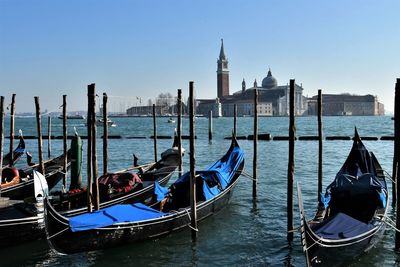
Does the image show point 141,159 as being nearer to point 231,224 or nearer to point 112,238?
point 231,224

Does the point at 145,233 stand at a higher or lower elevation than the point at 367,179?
lower

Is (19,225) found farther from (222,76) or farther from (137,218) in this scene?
(222,76)

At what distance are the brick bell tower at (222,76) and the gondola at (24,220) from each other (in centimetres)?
11333

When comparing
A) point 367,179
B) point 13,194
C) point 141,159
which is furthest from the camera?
point 141,159

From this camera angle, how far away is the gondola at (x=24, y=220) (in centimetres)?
671

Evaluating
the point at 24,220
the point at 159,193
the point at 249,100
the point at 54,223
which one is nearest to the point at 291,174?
the point at 159,193

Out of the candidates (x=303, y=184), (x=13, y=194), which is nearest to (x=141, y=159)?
(x=303, y=184)

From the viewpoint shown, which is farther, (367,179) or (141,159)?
(141,159)

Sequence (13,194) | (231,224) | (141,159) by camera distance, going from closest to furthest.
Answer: (231,224) < (13,194) < (141,159)

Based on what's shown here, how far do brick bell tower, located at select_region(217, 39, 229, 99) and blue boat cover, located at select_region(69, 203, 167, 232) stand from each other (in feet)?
372

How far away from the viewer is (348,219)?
621 cm

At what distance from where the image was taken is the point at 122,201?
8422 millimetres

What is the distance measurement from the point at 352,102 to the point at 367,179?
121919 mm

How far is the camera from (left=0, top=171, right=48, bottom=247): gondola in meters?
6.71
